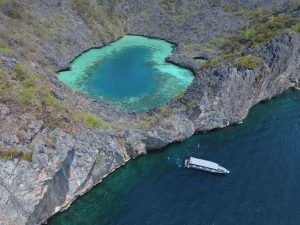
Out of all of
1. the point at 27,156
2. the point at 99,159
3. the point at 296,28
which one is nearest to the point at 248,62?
the point at 296,28

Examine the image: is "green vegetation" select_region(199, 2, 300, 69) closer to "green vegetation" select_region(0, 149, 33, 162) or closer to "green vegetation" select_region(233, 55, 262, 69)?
"green vegetation" select_region(233, 55, 262, 69)

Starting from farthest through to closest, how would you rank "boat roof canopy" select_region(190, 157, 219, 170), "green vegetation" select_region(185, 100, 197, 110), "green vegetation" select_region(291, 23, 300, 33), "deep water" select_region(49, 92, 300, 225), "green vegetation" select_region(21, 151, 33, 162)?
"green vegetation" select_region(291, 23, 300, 33)
"green vegetation" select_region(185, 100, 197, 110)
"boat roof canopy" select_region(190, 157, 219, 170)
"deep water" select_region(49, 92, 300, 225)
"green vegetation" select_region(21, 151, 33, 162)

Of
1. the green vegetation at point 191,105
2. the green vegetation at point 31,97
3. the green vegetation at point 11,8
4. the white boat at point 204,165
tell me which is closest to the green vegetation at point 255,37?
the green vegetation at point 191,105

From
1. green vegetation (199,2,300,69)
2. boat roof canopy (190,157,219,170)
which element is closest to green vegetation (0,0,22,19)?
green vegetation (199,2,300,69)

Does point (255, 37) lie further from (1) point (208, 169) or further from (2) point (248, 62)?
(1) point (208, 169)

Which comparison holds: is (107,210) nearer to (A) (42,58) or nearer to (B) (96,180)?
(B) (96,180)

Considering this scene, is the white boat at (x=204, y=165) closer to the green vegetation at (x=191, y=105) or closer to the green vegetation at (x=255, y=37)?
the green vegetation at (x=191, y=105)

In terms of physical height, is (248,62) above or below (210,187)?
above

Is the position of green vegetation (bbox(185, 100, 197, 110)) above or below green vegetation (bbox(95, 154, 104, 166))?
above
